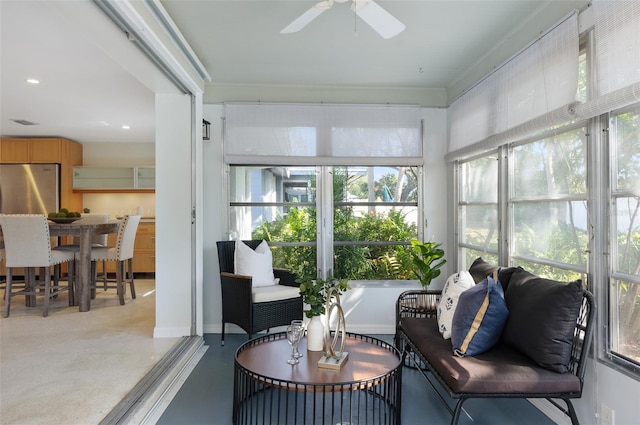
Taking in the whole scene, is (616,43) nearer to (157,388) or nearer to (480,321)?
(480,321)

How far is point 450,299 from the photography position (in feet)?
8.86

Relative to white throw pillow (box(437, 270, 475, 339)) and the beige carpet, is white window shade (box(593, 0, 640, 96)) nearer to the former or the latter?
white throw pillow (box(437, 270, 475, 339))

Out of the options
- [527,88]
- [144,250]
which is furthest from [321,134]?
[144,250]

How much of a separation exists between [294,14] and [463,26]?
1.25 metres

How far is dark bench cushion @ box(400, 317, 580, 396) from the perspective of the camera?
195 cm

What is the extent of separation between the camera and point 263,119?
4.16 meters

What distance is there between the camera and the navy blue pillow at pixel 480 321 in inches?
87.5

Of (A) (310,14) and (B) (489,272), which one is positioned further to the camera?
(B) (489,272)

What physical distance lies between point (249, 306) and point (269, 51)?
221 centimetres

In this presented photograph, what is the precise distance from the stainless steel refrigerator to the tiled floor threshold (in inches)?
186

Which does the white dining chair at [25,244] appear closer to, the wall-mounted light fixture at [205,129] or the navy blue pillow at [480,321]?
the wall-mounted light fixture at [205,129]

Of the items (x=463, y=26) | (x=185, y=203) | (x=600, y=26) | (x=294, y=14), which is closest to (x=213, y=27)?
(x=294, y=14)

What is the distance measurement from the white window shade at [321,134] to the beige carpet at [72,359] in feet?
6.55

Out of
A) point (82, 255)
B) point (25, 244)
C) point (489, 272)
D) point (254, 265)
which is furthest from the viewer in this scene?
point (82, 255)
